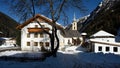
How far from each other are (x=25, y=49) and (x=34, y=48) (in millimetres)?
2002

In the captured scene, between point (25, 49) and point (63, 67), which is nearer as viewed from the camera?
point (63, 67)

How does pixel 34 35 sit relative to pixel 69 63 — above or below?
above

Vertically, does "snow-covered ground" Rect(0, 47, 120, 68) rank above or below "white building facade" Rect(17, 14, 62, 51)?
below

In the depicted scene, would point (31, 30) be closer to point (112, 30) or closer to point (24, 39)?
point (24, 39)

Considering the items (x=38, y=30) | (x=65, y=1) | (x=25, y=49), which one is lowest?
(x=25, y=49)

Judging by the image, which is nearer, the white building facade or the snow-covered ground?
the snow-covered ground

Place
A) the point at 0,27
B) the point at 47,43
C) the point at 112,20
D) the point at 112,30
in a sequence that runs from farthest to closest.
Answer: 1. the point at 0,27
2. the point at 112,20
3. the point at 112,30
4. the point at 47,43

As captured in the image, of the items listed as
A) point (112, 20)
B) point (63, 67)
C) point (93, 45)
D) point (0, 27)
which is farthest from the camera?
point (0, 27)

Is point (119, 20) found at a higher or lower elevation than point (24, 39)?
higher

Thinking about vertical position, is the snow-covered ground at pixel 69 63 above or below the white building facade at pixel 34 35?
below

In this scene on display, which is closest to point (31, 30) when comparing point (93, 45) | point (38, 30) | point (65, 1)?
point (38, 30)

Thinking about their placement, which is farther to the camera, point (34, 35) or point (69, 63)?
point (34, 35)

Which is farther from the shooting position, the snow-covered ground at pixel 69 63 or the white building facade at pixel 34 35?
the white building facade at pixel 34 35

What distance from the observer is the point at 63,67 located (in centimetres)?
2198
